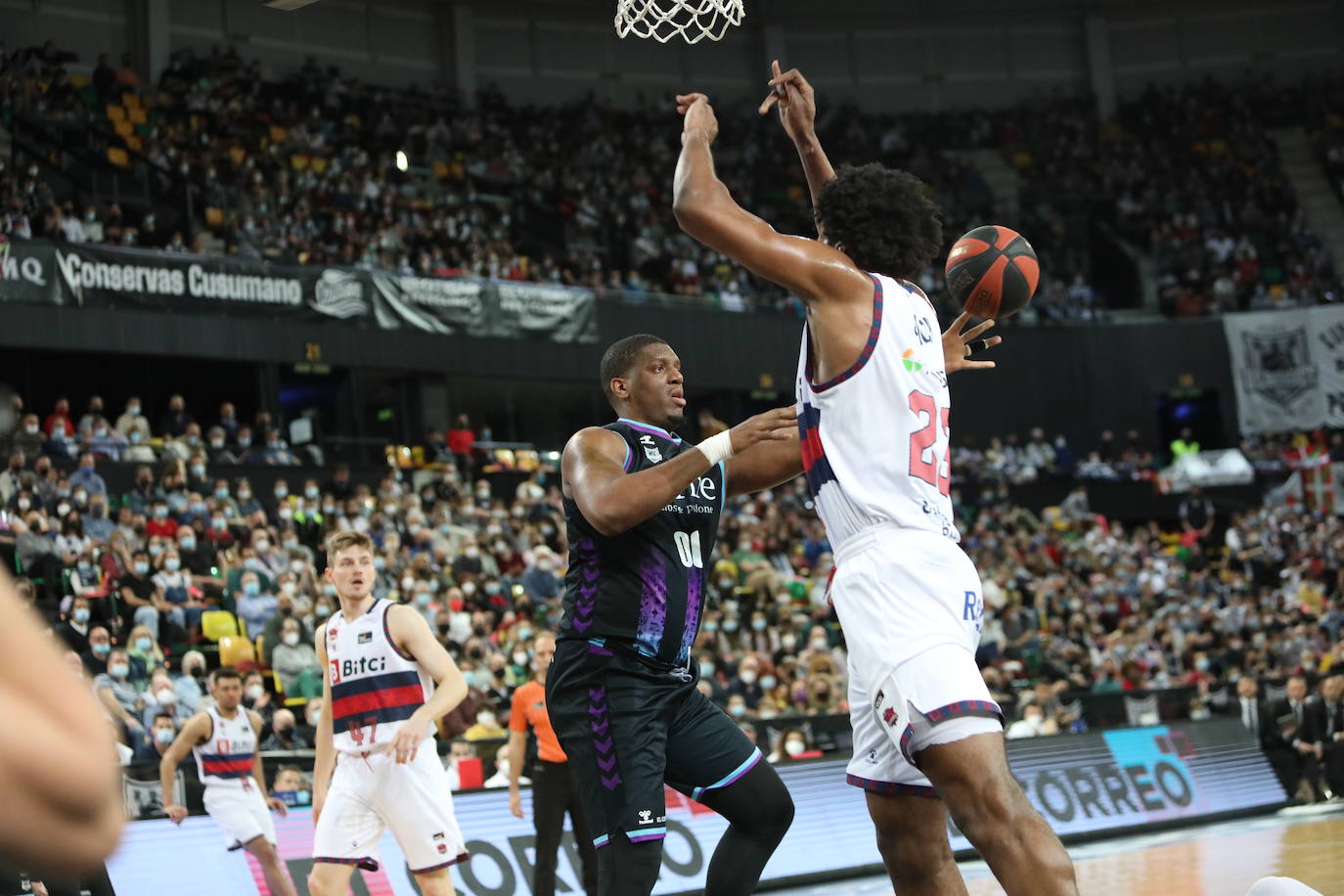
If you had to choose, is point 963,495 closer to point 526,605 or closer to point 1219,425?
point 1219,425

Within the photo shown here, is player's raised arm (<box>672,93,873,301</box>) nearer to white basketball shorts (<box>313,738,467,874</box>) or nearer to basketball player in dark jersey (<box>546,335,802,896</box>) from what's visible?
basketball player in dark jersey (<box>546,335,802,896</box>)

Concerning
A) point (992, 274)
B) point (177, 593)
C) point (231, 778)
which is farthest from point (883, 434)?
point (177, 593)

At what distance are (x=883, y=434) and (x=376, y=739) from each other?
372cm

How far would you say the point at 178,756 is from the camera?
29.7 ft

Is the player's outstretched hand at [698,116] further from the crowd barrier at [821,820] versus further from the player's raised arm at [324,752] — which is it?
Result: the crowd barrier at [821,820]

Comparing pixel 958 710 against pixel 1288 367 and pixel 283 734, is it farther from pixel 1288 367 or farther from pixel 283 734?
pixel 1288 367

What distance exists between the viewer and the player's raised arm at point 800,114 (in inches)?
195

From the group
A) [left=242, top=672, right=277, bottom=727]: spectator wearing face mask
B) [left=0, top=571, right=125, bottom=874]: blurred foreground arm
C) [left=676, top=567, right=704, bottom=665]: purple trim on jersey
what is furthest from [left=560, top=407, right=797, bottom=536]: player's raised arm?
[left=242, top=672, right=277, bottom=727]: spectator wearing face mask

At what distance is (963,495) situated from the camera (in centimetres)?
2616

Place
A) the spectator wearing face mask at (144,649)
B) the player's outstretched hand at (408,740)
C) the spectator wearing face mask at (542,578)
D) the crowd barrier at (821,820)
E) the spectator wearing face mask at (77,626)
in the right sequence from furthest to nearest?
the spectator wearing face mask at (542,578) → the spectator wearing face mask at (77,626) → the spectator wearing face mask at (144,649) → the crowd barrier at (821,820) → the player's outstretched hand at (408,740)

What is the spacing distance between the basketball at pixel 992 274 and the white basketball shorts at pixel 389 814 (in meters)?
3.38

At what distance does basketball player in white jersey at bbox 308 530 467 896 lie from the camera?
676 centimetres

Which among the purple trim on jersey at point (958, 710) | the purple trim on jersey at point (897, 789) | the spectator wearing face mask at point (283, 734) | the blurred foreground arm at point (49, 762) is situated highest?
the blurred foreground arm at point (49, 762)

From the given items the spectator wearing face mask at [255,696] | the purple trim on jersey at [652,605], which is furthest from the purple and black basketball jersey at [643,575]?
the spectator wearing face mask at [255,696]
